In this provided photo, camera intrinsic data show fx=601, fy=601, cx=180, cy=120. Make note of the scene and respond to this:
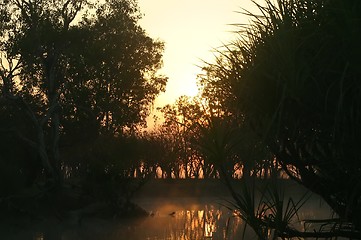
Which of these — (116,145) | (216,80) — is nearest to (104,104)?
(116,145)

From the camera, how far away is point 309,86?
7.27 metres

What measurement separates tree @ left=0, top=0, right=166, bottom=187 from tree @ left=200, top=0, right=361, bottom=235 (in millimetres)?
26886

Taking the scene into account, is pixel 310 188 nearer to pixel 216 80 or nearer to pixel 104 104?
pixel 216 80

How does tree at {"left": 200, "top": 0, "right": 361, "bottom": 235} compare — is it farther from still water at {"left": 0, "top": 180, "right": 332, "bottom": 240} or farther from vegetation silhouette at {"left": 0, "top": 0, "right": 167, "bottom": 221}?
vegetation silhouette at {"left": 0, "top": 0, "right": 167, "bottom": 221}

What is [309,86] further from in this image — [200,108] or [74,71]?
[74,71]

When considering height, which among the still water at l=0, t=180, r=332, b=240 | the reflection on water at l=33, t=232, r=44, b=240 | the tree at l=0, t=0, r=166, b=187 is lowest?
the reflection on water at l=33, t=232, r=44, b=240

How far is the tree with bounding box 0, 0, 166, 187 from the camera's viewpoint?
118 ft

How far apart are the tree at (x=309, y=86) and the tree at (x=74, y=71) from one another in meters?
26.9

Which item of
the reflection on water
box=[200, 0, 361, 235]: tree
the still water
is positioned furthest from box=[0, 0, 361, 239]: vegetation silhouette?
the reflection on water

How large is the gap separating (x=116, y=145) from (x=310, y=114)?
108ft

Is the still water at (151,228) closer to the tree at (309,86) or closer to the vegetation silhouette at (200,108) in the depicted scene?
the vegetation silhouette at (200,108)

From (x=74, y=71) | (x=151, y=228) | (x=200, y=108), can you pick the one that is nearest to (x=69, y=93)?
(x=74, y=71)

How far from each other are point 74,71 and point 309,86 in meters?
34.7

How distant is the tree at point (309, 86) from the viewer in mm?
6867
